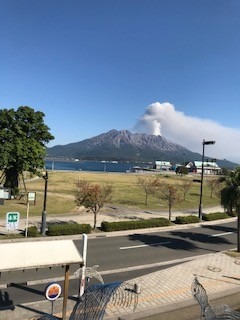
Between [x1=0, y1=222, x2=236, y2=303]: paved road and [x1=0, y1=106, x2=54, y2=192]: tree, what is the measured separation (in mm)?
18339

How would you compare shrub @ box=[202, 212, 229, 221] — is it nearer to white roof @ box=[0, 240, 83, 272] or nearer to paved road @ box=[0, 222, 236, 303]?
paved road @ box=[0, 222, 236, 303]

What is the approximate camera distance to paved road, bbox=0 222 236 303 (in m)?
15.0

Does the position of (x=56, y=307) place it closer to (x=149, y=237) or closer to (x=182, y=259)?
(x=182, y=259)

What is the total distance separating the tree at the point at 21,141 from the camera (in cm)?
3822

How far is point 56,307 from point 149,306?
3.36m

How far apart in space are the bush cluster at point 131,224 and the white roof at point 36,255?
A: 47.5 feet

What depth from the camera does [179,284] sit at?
15.4 m

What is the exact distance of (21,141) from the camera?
39125 millimetres

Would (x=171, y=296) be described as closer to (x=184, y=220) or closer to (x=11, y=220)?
(x=11, y=220)

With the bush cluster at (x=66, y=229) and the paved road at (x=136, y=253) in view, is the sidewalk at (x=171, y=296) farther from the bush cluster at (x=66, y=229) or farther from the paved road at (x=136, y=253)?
the bush cluster at (x=66, y=229)

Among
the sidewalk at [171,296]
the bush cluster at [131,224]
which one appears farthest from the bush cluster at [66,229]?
the sidewalk at [171,296]

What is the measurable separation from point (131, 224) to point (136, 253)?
6123 millimetres

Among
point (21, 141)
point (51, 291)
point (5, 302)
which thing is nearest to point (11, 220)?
point (5, 302)

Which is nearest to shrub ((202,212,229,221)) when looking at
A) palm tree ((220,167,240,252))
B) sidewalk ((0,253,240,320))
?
palm tree ((220,167,240,252))
